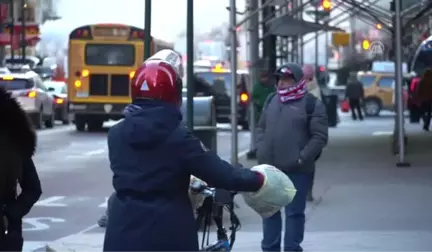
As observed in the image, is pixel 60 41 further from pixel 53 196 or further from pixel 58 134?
pixel 53 196

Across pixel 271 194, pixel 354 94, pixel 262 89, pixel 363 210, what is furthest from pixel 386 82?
pixel 271 194

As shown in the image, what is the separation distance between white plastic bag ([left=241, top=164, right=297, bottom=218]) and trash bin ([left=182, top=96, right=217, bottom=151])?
882 cm

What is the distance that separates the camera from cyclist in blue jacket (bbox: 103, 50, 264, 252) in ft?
16.9

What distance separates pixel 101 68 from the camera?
34.9 m

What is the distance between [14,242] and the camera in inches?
237

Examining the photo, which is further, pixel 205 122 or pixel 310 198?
pixel 205 122

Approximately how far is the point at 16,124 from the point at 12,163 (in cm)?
21

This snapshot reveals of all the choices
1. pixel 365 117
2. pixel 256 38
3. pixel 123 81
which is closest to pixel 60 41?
pixel 365 117

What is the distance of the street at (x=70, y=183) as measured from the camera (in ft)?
44.3

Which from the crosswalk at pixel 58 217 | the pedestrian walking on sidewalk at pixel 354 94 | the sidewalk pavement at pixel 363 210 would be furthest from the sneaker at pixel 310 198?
the pedestrian walking on sidewalk at pixel 354 94

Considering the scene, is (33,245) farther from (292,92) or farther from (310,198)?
(310,198)

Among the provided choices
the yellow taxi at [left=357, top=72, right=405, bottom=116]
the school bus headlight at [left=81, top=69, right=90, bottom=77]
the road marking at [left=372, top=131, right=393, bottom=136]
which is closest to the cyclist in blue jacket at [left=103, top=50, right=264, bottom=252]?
the road marking at [left=372, top=131, right=393, bottom=136]

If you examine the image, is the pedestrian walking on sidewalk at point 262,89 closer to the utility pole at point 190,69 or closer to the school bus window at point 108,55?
the utility pole at point 190,69

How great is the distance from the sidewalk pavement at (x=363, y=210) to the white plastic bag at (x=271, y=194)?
17.9ft
